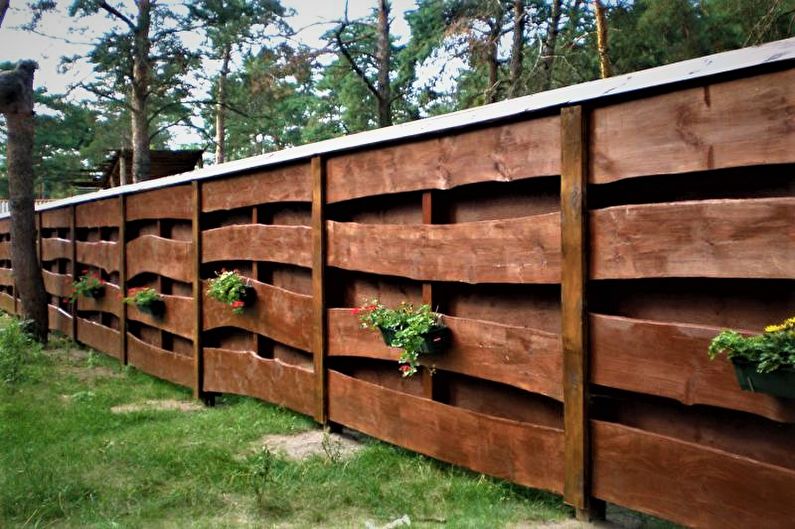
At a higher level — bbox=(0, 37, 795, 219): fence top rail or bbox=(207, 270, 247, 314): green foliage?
bbox=(0, 37, 795, 219): fence top rail

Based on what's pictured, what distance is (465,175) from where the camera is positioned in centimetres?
473

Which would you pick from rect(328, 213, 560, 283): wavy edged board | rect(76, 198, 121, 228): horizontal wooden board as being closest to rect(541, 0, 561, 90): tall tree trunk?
rect(76, 198, 121, 228): horizontal wooden board

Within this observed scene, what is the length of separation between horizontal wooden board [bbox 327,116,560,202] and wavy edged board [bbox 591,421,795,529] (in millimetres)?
1429

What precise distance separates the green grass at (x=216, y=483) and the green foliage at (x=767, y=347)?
4.83ft

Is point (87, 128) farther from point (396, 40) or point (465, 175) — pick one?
point (465, 175)

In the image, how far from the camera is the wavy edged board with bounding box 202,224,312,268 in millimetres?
6539

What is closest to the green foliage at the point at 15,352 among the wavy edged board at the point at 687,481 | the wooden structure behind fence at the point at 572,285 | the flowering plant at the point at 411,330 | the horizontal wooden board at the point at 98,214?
the horizontal wooden board at the point at 98,214

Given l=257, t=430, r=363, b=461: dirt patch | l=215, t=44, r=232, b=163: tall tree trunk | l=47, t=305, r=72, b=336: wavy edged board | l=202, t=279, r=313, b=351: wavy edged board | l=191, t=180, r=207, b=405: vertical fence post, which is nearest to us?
l=257, t=430, r=363, b=461: dirt patch

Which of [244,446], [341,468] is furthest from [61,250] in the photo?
[341,468]

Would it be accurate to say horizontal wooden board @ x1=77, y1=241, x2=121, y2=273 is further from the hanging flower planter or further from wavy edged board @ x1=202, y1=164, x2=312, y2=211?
the hanging flower planter

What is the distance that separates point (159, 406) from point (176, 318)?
122 centimetres

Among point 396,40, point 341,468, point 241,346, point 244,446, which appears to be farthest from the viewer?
point 396,40

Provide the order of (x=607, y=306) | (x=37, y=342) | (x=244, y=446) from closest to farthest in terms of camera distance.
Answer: (x=607, y=306), (x=244, y=446), (x=37, y=342)

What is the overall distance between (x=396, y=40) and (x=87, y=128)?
1662 cm
